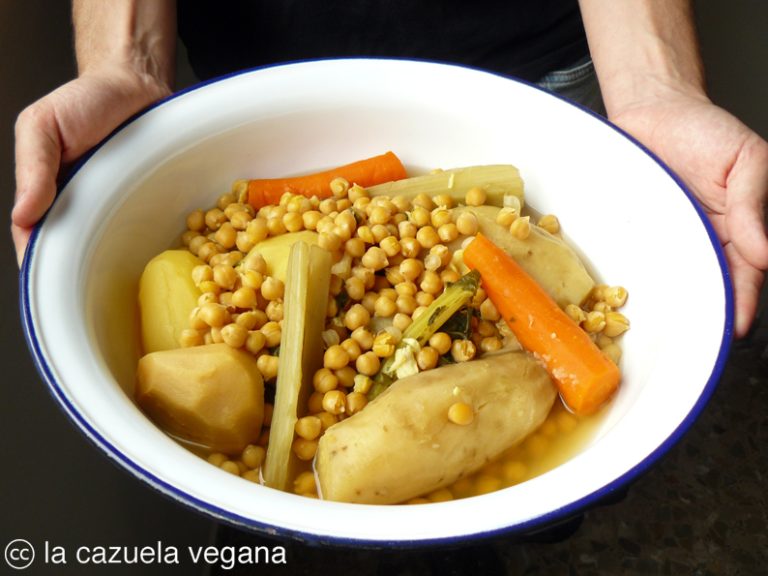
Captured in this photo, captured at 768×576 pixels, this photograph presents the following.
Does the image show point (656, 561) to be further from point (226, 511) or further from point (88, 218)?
point (88, 218)

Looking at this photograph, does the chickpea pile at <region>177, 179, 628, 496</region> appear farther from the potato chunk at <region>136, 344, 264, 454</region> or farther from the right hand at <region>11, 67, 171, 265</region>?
the right hand at <region>11, 67, 171, 265</region>

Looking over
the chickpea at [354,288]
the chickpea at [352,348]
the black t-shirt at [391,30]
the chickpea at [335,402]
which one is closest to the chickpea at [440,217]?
the chickpea at [354,288]

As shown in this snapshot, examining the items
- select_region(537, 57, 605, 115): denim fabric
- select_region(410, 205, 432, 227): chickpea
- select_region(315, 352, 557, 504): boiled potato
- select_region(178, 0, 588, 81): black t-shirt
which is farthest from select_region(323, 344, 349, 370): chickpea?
select_region(537, 57, 605, 115): denim fabric

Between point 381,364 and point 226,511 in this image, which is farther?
point 381,364

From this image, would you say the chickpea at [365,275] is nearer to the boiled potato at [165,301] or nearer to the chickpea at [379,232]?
the chickpea at [379,232]

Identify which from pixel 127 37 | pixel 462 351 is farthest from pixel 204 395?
pixel 127 37

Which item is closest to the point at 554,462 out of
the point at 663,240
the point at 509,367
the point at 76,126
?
the point at 509,367
